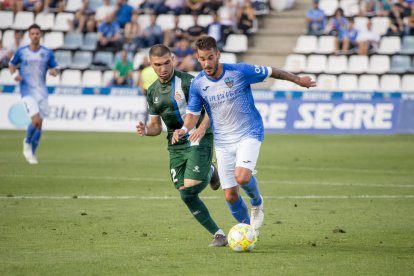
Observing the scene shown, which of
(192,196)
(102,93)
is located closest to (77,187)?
(192,196)

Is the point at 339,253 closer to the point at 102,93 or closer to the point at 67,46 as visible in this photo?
the point at 102,93

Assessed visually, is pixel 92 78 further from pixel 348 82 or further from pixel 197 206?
pixel 197 206

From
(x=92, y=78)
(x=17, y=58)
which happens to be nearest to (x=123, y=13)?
(x=92, y=78)

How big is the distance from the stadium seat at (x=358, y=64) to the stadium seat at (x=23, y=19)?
488 inches

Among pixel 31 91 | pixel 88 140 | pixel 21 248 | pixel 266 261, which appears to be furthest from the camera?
pixel 88 140

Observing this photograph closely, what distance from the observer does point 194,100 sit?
10148 mm

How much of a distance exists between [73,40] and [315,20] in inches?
352

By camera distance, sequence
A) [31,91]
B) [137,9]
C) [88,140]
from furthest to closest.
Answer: [137,9]
[88,140]
[31,91]

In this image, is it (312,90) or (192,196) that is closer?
(192,196)

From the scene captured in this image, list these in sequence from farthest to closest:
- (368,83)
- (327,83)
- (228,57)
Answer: (228,57) < (327,83) < (368,83)

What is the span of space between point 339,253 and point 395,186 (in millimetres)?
7172

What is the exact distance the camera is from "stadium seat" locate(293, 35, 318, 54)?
107 feet

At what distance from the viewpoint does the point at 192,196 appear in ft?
33.7

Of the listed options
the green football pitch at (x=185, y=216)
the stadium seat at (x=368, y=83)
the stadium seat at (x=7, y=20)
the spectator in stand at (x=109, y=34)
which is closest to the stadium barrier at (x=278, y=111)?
the stadium seat at (x=368, y=83)
